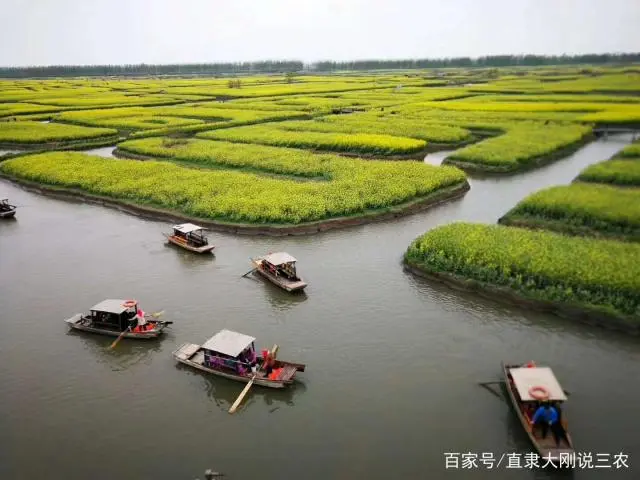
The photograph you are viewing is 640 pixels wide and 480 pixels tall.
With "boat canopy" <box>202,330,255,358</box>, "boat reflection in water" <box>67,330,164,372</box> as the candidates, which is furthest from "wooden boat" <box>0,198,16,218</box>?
"boat canopy" <box>202,330,255,358</box>

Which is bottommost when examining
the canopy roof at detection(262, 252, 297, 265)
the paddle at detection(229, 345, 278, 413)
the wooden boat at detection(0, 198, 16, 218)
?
the paddle at detection(229, 345, 278, 413)

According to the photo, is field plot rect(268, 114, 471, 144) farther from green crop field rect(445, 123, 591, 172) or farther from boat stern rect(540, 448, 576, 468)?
boat stern rect(540, 448, 576, 468)

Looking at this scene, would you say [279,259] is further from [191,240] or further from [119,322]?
[119,322]

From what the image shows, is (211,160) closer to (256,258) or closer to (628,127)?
(256,258)

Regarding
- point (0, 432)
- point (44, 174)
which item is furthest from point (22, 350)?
point (44, 174)

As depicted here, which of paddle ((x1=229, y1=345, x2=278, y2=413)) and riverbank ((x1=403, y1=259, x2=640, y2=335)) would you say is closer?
paddle ((x1=229, y1=345, x2=278, y2=413))

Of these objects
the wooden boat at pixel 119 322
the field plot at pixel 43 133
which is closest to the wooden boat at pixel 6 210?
the wooden boat at pixel 119 322

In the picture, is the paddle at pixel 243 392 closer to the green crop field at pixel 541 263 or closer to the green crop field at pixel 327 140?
the green crop field at pixel 541 263

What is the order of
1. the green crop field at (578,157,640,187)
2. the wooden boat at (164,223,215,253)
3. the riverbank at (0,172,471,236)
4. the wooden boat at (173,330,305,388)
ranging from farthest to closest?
1. the green crop field at (578,157,640,187)
2. the riverbank at (0,172,471,236)
3. the wooden boat at (164,223,215,253)
4. the wooden boat at (173,330,305,388)
